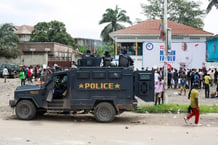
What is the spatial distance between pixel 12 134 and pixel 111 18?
171ft

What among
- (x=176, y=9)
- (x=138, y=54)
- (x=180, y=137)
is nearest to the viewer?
(x=180, y=137)

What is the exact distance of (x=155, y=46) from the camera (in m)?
30.4

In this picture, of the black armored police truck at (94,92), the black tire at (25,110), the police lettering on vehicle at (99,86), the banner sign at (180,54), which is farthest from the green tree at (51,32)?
the police lettering on vehicle at (99,86)

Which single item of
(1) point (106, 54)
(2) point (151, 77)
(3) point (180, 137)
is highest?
(1) point (106, 54)

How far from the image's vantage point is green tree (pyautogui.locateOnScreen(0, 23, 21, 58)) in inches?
2141

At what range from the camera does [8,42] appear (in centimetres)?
5622

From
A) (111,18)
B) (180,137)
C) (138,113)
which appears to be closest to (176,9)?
(111,18)

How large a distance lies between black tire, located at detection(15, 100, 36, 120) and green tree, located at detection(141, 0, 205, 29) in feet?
153

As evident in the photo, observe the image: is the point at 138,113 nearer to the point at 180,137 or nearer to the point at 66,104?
the point at 66,104

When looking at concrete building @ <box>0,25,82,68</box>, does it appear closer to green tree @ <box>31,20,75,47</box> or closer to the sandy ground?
green tree @ <box>31,20,75,47</box>

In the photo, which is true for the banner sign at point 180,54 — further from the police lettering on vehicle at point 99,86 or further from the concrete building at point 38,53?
the concrete building at point 38,53

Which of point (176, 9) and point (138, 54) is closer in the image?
point (138, 54)

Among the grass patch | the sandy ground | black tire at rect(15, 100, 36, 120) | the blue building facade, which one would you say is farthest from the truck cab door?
the blue building facade

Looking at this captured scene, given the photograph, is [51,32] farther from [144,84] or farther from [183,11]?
[144,84]
